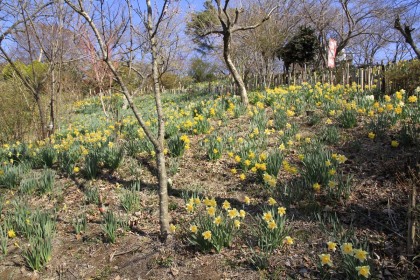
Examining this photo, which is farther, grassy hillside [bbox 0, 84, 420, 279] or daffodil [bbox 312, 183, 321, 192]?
daffodil [bbox 312, 183, 321, 192]

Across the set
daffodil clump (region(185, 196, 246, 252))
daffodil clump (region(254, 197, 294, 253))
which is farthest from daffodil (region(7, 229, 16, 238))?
daffodil clump (region(254, 197, 294, 253))

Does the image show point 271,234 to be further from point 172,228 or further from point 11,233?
point 11,233

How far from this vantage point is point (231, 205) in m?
3.51

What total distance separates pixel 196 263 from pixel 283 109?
3878 millimetres

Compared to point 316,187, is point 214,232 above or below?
below

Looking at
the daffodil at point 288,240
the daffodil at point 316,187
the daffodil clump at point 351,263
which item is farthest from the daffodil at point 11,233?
the daffodil at point 316,187

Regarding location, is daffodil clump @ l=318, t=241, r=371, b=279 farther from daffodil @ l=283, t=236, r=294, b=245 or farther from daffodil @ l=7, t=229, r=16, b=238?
daffodil @ l=7, t=229, r=16, b=238

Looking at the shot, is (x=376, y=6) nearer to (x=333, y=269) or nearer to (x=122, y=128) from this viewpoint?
(x=122, y=128)

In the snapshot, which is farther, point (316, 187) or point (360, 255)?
point (316, 187)

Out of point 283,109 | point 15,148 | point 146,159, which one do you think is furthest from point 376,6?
point 15,148

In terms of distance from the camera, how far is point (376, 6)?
A: 15875 millimetres

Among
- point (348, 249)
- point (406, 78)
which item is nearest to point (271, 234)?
point (348, 249)

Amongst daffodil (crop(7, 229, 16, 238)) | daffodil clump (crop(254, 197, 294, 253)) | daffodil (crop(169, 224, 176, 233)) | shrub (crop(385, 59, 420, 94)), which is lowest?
daffodil (crop(7, 229, 16, 238))

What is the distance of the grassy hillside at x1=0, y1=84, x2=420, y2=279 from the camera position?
2.61 metres
